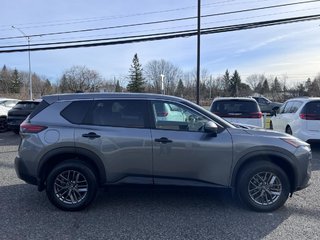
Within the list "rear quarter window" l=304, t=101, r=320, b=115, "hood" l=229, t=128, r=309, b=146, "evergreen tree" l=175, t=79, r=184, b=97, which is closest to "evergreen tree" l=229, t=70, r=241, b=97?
"evergreen tree" l=175, t=79, r=184, b=97

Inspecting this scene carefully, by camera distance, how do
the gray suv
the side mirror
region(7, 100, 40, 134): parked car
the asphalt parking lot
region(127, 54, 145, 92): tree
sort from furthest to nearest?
region(127, 54, 145, 92): tree
region(7, 100, 40, 134): parked car
the gray suv
the side mirror
the asphalt parking lot

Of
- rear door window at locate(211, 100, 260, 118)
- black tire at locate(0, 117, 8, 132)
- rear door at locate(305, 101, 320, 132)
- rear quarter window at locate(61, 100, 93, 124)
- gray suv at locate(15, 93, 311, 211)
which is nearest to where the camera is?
gray suv at locate(15, 93, 311, 211)

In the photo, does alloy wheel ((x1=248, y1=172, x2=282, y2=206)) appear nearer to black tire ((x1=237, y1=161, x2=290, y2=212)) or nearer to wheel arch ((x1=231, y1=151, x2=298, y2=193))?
black tire ((x1=237, y1=161, x2=290, y2=212))

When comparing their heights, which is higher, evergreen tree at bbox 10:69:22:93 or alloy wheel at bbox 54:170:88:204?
evergreen tree at bbox 10:69:22:93

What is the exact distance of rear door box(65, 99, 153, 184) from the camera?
4.92 m

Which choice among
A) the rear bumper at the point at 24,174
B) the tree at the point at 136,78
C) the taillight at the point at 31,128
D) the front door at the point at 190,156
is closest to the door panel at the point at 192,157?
the front door at the point at 190,156

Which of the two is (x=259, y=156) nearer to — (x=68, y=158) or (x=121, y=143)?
(x=121, y=143)

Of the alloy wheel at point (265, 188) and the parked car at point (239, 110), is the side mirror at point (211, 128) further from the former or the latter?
the parked car at point (239, 110)

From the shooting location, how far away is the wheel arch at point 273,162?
16.1 feet

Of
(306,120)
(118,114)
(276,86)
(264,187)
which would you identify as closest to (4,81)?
(276,86)

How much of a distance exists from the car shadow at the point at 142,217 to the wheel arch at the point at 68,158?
53 cm

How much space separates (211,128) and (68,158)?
229 centimetres

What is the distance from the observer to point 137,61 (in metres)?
78.2

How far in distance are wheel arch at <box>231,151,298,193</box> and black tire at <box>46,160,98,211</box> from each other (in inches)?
86.0
